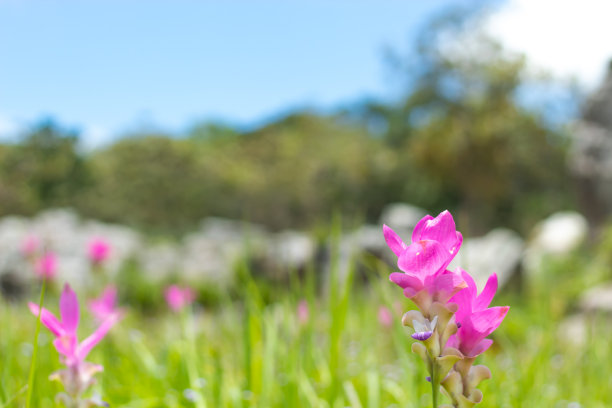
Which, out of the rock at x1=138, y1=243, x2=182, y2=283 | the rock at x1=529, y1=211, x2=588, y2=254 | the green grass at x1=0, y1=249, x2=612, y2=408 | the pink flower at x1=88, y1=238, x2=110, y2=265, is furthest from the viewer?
the rock at x1=529, y1=211, x2=588, y2=254

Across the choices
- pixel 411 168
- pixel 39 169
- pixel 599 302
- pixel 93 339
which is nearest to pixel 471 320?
pixel 93 339

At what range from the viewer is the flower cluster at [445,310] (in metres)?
0.61

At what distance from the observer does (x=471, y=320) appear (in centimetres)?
64

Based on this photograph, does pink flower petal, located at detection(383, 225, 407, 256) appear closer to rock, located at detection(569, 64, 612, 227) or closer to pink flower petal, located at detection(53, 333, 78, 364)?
pink flower petal, located at detection(53, 333, 78, 364)

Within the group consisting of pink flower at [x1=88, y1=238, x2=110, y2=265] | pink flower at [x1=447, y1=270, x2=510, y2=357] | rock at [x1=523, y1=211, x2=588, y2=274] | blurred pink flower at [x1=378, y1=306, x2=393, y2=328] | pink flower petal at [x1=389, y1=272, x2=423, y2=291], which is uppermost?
rock at [x1=523, y1=211, x2=588, y2=274]

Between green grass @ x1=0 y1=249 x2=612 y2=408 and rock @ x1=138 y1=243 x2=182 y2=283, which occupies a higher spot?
rock @ x1=138 y1=243 x2=182 y2=283

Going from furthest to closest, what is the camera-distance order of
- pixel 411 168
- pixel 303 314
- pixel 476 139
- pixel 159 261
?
pixel 411 168 < pixel 476 139 < pixel 159 261 < pixel 303 314

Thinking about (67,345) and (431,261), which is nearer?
(431,261)

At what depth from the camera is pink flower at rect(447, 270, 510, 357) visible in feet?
2.07

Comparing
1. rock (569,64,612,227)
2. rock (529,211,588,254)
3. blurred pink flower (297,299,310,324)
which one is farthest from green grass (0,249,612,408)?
rock (529,211,588,254)

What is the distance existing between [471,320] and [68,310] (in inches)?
21.8

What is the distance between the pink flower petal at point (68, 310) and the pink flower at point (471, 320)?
522mm

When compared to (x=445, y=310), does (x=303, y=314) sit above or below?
above

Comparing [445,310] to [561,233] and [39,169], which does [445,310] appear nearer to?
[561,233]
